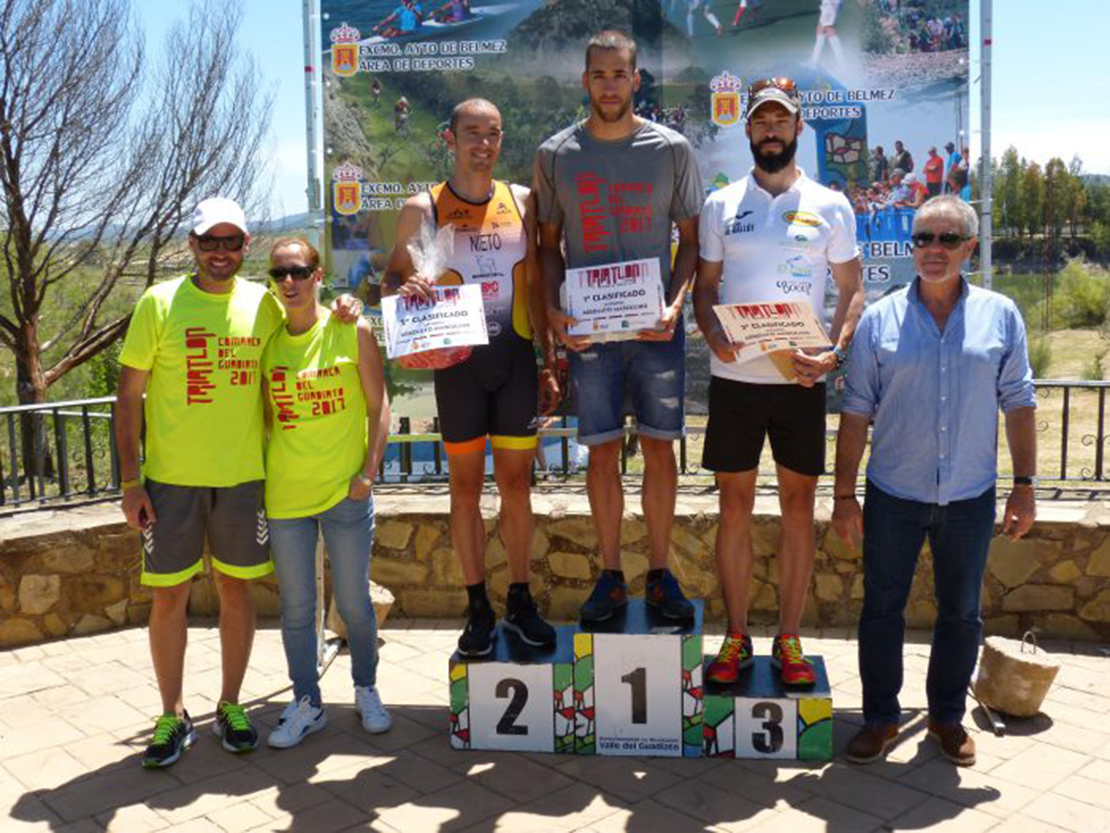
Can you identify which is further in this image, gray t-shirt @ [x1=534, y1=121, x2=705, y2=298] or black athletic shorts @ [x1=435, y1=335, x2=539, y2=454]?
black athletic shorts @ [x1=435, y1=335, x2=539, y2=454]

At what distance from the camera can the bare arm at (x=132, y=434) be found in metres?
3.82

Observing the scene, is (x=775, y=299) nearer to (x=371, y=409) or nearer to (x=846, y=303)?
(x=846, y=303)

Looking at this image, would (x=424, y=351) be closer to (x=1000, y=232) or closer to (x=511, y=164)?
→ (x=511, y=164)

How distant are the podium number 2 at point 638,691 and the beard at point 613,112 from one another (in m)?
2.09

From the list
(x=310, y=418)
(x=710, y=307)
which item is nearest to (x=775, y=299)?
(x=710, y=307)

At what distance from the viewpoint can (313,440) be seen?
4012mm

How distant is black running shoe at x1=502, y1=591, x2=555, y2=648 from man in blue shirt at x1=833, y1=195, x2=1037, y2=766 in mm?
1239

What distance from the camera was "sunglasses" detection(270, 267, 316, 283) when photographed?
12.9 ft

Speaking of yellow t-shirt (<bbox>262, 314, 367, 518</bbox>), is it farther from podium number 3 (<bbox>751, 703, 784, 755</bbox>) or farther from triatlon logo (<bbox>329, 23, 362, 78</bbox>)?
triatlon logo (<bbox>329, 23, 362, 78</bbox>)

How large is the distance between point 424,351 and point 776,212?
1389mm

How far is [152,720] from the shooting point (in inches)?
176

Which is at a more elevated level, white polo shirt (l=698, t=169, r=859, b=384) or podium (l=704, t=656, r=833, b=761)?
white polo shirt (l=698, t=169, r=859, b=384)

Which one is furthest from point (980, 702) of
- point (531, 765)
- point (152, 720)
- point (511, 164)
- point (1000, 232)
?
point (1000, 232)

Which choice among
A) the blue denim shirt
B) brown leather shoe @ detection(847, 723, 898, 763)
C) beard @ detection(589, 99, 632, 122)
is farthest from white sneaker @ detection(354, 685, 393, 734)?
beard @ detection(589, 99, 632, 122)
